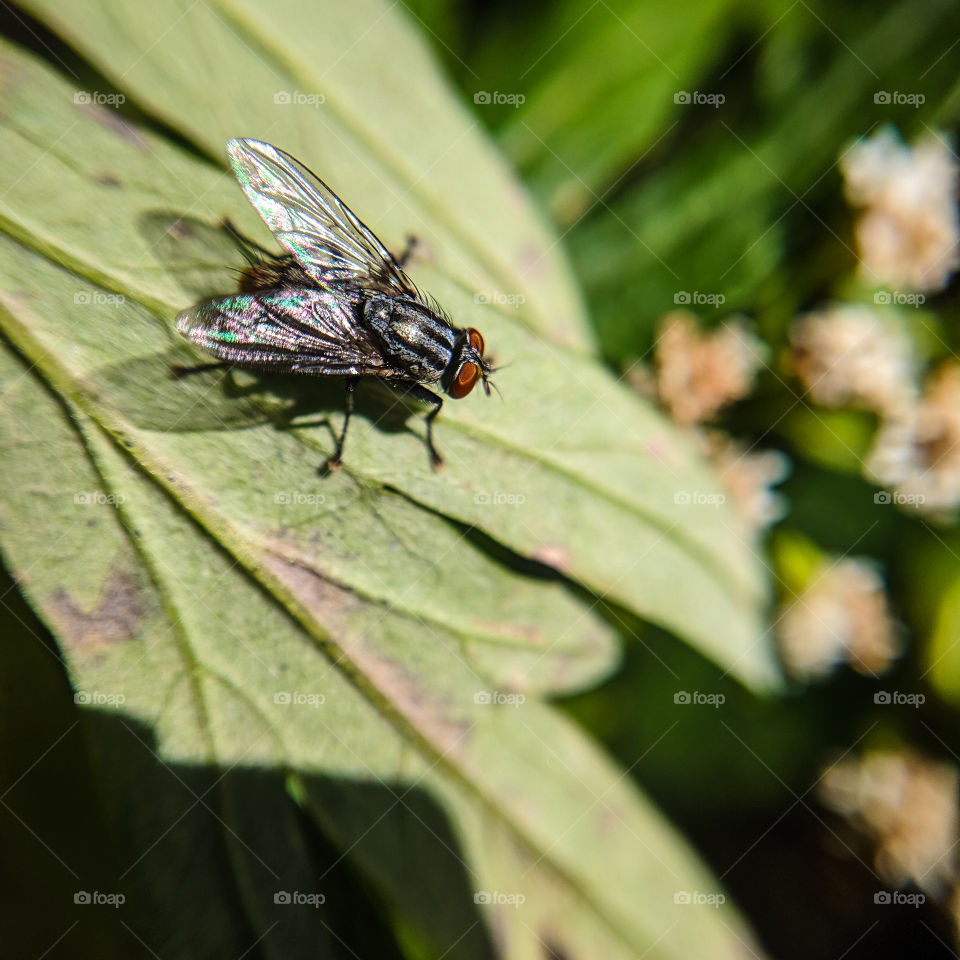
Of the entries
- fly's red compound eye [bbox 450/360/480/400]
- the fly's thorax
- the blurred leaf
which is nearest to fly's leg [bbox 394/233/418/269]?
the fly's thorax

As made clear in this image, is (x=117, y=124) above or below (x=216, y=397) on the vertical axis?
above

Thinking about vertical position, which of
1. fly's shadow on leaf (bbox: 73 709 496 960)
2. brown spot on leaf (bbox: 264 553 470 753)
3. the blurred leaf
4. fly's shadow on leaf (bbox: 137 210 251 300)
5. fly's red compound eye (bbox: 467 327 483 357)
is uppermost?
the blurred leaf

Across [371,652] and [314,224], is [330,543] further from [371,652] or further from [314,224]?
[314,224]

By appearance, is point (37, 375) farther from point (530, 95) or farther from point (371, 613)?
point (530, 95)

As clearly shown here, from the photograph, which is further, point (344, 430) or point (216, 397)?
point (344, 430)

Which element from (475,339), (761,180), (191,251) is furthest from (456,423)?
(761,180)

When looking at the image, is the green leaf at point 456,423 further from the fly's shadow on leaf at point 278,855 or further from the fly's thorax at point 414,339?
the fly's shadow on leaf at point 278,855

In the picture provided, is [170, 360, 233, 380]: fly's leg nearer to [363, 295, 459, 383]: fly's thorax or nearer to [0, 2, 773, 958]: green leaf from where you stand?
[0, 2, 773, 958]: green leaf

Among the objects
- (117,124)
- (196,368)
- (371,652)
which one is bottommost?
(371,652)
